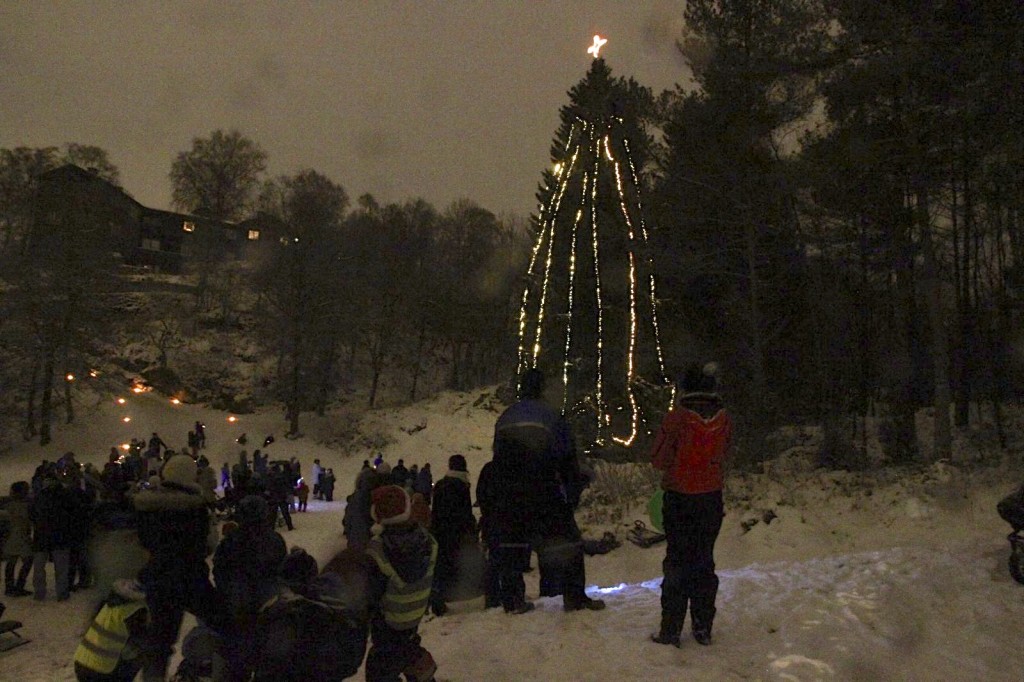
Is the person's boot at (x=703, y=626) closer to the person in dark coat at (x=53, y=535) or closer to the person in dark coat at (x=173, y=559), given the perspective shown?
the person in dark coat at (x=173, y=559)

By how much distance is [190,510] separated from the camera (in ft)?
16.8

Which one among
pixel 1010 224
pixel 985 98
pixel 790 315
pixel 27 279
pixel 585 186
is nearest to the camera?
pixel 985 98

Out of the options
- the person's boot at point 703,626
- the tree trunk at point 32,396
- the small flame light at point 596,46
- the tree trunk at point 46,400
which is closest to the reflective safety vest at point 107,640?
the person's boot at point 703,626

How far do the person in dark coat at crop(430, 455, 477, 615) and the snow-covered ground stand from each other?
0.34 meters

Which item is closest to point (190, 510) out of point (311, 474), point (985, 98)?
point (985, 98)

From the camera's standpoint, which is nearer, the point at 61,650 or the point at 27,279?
the point at 61,650

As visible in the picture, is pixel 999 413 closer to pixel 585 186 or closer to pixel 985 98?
pixel 985 98

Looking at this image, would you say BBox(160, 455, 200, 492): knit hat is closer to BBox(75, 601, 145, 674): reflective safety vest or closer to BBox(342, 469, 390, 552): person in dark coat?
BBox(75, 601, 145, 674): reflective safety vest

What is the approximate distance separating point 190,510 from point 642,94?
67.6 feet

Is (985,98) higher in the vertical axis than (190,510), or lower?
higher

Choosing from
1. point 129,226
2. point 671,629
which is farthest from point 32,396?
point 671,629

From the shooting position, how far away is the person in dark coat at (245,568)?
16.1 ft

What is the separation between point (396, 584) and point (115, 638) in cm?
162

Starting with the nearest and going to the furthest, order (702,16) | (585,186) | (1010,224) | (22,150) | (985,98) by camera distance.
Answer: (985,98), (585,186), (1010,224), (702,16), (22,150)
